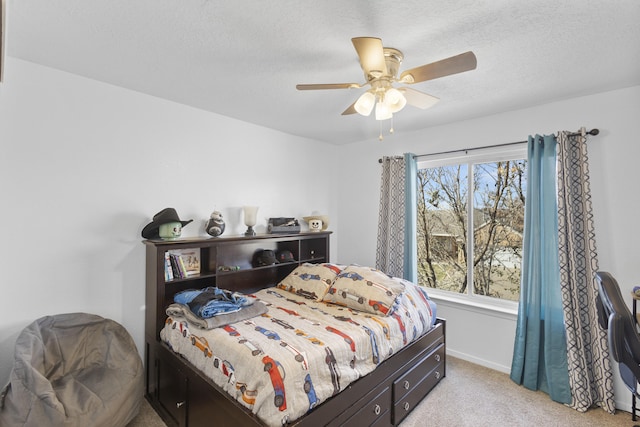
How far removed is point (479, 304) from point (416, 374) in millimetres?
1217

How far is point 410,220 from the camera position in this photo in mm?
3459

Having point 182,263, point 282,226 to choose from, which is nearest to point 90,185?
point 182,263

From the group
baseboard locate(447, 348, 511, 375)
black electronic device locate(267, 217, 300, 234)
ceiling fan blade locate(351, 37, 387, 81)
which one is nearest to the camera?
ceiling fan blade locate(351, 37, 387, 81)

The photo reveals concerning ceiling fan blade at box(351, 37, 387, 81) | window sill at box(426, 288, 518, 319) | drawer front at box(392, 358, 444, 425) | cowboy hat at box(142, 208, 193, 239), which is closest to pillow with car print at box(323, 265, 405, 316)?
drawer front at box(392, 358, 444, 425)

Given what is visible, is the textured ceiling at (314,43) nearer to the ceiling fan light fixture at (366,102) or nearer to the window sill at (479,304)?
the ceiling fan light fixture at (366,102)

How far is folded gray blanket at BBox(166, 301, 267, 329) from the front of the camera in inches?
77.4

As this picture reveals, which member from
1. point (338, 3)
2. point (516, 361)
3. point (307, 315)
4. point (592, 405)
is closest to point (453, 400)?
point (516, 361)

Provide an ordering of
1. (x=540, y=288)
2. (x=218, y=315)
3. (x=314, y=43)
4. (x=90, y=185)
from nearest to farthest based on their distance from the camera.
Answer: (x=314, y=43) → (x=218, y=315) → (x=90, y=185) → (x=540, y=288)

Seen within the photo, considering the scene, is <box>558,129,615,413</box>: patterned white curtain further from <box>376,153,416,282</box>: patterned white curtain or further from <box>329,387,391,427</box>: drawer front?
<box>329,387,391,427</box>: drawer front

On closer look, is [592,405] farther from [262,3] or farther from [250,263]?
[262,3]

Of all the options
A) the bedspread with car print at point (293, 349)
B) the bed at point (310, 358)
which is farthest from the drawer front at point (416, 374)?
the bedspread with car print at point (293, 349)

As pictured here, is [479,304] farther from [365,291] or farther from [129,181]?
[129,181]

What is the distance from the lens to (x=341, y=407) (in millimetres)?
1686

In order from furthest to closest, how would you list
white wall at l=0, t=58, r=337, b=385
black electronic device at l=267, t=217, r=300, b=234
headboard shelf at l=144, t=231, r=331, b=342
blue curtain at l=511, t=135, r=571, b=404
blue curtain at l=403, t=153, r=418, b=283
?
blue curtain at l=403, t=153, r=418, b=283 < black electronic device at l=267, t=217, r=300, b=234 < blue curtain at l=511, t=135, r=571, b=404 < headboard shelf at l=144, t=231, r=331, b=342 < white wall at l=0, t=58, r=337, b=385
